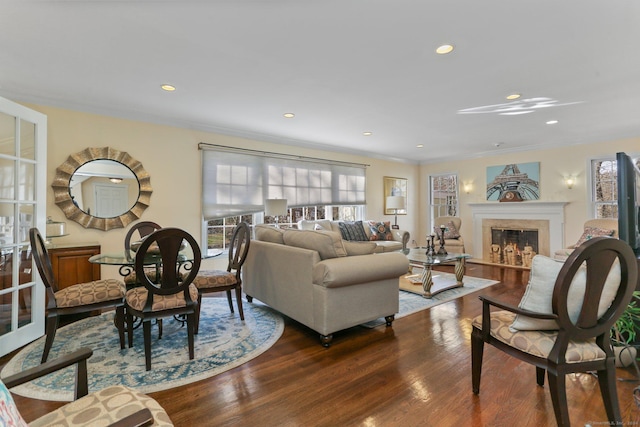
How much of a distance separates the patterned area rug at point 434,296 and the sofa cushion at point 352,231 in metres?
1.43

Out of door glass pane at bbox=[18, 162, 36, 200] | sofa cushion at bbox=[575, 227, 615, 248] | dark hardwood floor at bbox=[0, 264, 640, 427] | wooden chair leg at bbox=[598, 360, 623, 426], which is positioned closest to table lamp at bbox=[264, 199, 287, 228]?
dark hardwood floor at bbox=[0, 264, 640, 427]

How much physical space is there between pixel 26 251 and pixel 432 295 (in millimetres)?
4349

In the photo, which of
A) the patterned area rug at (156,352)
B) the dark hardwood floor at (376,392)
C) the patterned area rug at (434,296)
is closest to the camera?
the dark hardwood floor at (376,392)

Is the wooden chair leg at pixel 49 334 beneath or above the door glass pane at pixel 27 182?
beneath

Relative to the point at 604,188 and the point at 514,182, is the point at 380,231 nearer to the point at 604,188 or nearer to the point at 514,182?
the point at 514,182

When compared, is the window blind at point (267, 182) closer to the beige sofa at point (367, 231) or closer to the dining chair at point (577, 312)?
the beige sofa at point (367, 231)

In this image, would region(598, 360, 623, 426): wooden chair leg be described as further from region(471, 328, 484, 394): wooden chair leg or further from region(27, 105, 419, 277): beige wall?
region(27, 105, 419, 277): beige wall

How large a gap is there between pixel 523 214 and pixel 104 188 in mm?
7109

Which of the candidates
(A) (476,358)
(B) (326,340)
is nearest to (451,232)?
(B) (326,340)

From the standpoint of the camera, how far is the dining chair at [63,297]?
7.37ft

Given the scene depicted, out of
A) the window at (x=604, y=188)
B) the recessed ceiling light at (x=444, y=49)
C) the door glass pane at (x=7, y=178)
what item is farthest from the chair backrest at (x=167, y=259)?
the window at (x=604, y=188)

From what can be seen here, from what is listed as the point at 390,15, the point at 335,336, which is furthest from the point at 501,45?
the point at 335,336

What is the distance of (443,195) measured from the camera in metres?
7.61

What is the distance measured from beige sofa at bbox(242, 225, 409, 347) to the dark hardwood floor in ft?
0.83
